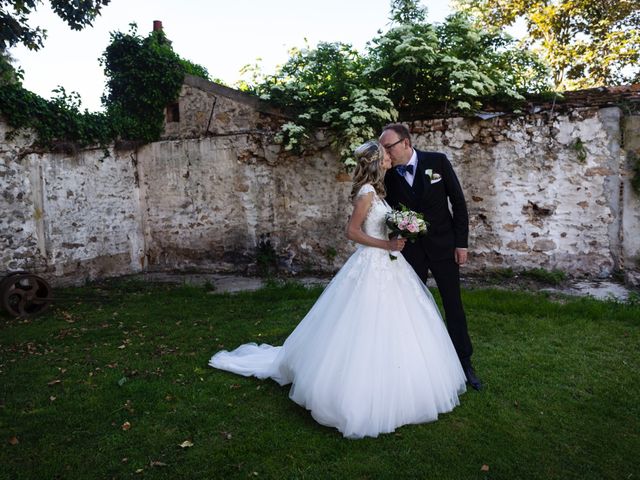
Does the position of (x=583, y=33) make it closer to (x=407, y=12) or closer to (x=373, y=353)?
(x=407, y=12)

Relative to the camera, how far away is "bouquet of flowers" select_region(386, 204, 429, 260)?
3404 millimetres

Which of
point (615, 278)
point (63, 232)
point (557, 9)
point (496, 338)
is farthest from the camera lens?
point (557, 9)

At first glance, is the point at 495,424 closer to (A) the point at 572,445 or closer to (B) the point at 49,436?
(A) the point at 572,445

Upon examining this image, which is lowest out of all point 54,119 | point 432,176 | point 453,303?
point 453,303

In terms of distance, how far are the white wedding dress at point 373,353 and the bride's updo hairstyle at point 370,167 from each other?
0.27ft

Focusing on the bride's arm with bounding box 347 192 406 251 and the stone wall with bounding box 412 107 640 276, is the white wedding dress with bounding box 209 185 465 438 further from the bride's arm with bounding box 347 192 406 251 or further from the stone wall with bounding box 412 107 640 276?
the stone wall with bounding box 412 107 640 276

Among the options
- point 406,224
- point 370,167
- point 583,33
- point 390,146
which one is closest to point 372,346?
point 406,224

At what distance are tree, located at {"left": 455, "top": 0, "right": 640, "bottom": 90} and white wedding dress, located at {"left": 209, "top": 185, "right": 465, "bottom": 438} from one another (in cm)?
1408

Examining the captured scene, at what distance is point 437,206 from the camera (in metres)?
3.98

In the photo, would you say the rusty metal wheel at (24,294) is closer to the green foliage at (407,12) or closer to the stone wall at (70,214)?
the stone wall at (70,214)

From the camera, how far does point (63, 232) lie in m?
8.47

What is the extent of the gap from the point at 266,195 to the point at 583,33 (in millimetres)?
13628

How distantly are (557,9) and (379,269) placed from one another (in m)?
16.2

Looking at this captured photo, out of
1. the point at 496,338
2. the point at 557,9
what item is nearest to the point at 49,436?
the point at 496,338
